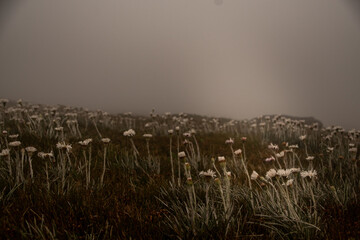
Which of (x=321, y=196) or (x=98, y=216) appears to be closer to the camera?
(x=98, y=216)

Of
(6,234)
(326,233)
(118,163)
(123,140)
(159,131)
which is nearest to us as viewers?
(6,234)

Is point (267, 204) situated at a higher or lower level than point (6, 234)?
higher

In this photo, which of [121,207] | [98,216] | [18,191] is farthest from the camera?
[18,191]

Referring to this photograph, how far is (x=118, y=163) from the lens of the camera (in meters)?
5.55

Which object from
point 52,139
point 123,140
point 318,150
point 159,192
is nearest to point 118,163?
point 159,192

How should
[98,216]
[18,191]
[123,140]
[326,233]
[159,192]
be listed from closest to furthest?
1. [326,233]
2. [98,216]
3. [18,191]
4. [159,192]
5. [123,140]

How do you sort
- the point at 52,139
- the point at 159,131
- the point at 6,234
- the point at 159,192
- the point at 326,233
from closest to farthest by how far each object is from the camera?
the point at 6,234 → the point at 326,233 → the point at 159,192 → the point at 52,139 → the point at 159,131

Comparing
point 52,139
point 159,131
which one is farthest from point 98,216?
point 159,131

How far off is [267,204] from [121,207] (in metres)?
1.80

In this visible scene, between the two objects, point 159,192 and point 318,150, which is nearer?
point 159,192

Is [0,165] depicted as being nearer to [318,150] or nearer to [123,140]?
[123,140]

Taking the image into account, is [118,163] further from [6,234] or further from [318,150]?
[318,150]

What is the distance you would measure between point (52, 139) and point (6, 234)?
17.6 ft

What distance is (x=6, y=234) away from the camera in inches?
96.7
